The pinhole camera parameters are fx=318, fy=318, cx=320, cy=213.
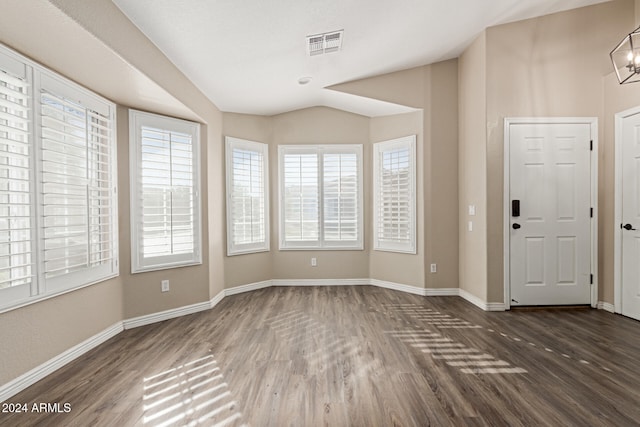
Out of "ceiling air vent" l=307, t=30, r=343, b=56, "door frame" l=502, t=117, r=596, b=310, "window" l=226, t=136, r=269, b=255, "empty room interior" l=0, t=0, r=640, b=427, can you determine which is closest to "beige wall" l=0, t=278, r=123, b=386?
"empty room interior" l=0, t=0, r=640, b=427

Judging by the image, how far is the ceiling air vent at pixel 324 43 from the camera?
10.2 feet

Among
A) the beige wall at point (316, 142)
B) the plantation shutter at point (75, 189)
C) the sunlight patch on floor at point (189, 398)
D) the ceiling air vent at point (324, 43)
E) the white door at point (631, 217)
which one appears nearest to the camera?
the sunlight patch on floor at point (189, 398)

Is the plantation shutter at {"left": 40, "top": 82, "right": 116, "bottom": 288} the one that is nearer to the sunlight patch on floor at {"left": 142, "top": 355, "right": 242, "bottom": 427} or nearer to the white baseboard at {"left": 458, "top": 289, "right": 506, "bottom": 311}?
the sunlight patch on floor at {"left": 142, "top": 355, "right": 242, "bottom": 427}

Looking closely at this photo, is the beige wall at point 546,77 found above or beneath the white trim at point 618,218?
above

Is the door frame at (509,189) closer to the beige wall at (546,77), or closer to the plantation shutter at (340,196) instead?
the beige wall at (546,77)

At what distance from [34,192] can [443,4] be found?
3.80 m

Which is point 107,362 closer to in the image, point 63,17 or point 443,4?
point 63,17

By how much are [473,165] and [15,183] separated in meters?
4.50

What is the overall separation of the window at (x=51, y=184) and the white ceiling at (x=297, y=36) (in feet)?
2.91

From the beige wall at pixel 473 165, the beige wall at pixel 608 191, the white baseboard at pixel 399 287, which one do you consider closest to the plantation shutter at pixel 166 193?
the white baseboard at pixel 399 287

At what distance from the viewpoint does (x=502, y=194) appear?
148 inches

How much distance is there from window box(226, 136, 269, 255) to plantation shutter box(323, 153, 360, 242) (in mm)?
974

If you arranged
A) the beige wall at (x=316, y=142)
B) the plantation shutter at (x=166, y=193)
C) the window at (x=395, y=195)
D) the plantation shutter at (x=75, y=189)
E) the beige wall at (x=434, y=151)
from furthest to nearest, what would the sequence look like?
1. the beige wall at (x=316, y=142)
2. the window at (x=395, y=195)
3. the beige wall at (x=434, y=151)
4. the plantation shutter at (x=166, y=193)
5. the plantation shutter at (x=75, y=189)

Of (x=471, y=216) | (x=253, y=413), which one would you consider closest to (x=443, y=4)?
(x=471, y=216)
